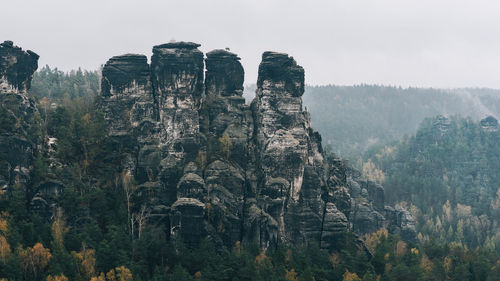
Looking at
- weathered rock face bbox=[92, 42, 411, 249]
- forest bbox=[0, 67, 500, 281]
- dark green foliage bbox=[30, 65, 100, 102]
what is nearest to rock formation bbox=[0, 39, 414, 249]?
weathered rock face bbox=[92, 42, 411, 249]

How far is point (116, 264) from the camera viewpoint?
82.4 m

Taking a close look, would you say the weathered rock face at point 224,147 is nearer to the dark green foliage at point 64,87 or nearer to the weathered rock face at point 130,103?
the weathered rock face at point 130,103

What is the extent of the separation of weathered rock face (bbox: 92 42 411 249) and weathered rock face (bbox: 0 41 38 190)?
14.0m

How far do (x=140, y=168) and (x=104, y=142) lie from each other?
8665 mm

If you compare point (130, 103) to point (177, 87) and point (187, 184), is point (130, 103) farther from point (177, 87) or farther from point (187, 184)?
point (187, 184)

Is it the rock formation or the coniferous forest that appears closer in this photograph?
the coniferous forest

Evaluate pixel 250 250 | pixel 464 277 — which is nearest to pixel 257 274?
pixel 250 250

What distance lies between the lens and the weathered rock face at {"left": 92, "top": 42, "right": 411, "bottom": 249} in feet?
315

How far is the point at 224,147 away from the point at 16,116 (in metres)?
36.6

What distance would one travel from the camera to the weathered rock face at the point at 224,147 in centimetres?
9612

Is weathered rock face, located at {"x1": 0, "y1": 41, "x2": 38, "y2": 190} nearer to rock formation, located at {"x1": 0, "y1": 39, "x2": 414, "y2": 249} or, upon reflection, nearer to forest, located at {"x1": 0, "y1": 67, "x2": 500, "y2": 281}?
rock formation, located at {"x1": 0, "y1": 39, "x2": 414, "y2": 249}

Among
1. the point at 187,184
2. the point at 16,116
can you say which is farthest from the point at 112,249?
the point at 16,116

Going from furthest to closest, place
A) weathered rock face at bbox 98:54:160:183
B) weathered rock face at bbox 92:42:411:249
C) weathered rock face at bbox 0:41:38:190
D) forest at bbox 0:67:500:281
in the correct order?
1. weathered rock face at bbox 98:54:160:183
2. weathered rock face at bbox 92:42:411:249
3. weathered rock face at bbox 0:41:38:190
4. forest at bbox 0:67:500:281

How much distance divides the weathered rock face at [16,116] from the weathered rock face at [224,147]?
550 inches
